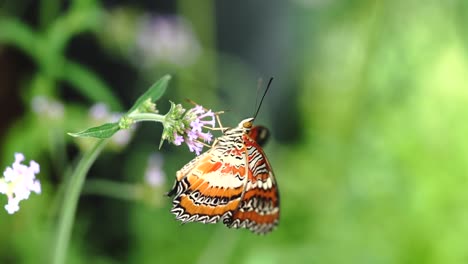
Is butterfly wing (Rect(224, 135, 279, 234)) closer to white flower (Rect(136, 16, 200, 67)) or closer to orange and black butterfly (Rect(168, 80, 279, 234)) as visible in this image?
orange and black butterfly (Rect(168, 80, 279, 234))

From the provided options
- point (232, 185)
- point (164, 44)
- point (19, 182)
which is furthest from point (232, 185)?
point (164, 44)

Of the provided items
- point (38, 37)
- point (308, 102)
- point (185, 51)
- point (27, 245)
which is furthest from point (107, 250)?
point (308, 102)

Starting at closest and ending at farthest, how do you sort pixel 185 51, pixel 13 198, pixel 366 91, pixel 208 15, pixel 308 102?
pixel 13 198
pixel 366 91
pixel 185 51
pixel 208 15
pixel 308 102

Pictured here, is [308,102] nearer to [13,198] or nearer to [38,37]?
[38,37]

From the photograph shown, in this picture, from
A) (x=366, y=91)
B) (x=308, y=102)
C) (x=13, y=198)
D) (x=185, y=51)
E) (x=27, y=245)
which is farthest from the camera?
(x=308, y=102)

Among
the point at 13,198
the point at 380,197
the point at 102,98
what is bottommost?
the point at 13,198

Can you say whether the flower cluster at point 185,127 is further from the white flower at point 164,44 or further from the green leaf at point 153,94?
the white flower at point 164,44

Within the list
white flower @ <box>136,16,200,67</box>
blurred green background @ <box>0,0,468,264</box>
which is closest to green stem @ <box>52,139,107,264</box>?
blurred green background @ <box>0,0,468,264</box>
